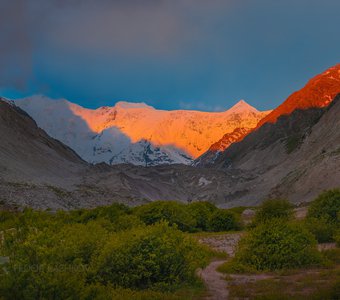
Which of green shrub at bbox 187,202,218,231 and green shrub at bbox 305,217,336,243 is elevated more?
green shrub at bbox 187,202,218,231

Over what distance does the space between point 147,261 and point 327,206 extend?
2230 centimetres

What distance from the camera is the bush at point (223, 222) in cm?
4481

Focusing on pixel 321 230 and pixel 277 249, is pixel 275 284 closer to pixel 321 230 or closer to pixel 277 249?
pixel 277 249

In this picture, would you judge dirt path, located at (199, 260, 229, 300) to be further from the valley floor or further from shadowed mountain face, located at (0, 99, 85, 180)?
shadowed mountain face, located at (0, 99, 85, 180)

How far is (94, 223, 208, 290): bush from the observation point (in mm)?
14230

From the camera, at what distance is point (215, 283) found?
16.2 meters

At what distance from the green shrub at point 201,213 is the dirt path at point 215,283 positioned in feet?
79.8

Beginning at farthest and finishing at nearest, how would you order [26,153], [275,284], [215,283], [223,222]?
[26,153] → [223,222] → [215,283] → [275,284]

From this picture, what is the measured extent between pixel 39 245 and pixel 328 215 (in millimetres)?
24435

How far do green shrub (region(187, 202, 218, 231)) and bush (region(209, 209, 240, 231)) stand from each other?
0.51m

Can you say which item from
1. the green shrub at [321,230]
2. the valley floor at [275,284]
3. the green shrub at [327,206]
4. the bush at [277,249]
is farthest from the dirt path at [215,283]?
the green shrub at [327,206]

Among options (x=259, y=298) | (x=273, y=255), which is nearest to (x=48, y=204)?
(x=273, y=255)

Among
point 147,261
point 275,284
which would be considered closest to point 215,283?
point 275,284

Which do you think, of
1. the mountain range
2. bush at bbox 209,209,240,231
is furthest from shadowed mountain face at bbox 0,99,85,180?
bush at bbox 209,209,240,231
